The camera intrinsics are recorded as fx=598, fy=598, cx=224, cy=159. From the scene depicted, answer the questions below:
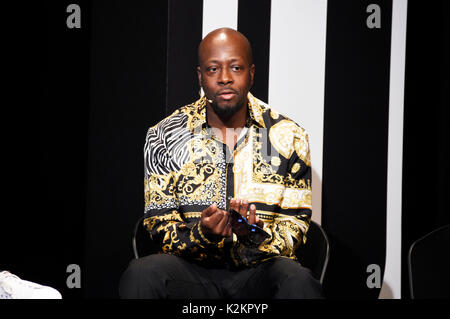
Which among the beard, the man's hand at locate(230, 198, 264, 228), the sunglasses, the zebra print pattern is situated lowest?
the sunglasses

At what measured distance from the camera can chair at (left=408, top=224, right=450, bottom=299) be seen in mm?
2186

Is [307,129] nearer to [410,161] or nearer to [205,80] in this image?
[410,161]

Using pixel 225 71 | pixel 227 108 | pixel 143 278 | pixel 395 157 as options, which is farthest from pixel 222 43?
pixel 395 157

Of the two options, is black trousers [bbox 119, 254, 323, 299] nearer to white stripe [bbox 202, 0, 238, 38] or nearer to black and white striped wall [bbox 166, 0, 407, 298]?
black and white striped wall [bbox 166, 0, 407, 298]

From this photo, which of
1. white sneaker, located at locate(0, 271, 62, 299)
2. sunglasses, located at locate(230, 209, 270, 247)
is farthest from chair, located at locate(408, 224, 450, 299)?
white sneaker, located at locate(0, 271, 62, 299)

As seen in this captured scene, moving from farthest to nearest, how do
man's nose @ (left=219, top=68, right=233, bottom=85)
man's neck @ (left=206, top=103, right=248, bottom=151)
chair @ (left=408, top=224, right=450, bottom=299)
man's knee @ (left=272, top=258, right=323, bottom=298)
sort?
man's neck @ (left=206, top=103, right=248, bottom=151), man's nose @ (left=219, top=68, right=233, bottom=85), chair @ (left=408, top=224, right=450, bottom=299), man's knee @ (left=272, top=258, right=323, bottom=298)

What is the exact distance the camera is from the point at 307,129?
10.2ft

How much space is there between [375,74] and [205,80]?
1.04 m

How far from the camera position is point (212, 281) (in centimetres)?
235

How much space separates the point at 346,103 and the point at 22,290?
1.89 meters

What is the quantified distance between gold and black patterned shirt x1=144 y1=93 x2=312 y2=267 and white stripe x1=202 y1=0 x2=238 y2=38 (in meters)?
0.60

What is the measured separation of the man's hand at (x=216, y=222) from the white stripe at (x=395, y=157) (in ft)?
4.30

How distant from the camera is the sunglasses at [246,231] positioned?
7.00 feet

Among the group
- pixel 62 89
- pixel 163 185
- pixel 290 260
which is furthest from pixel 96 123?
pixel 290 260
